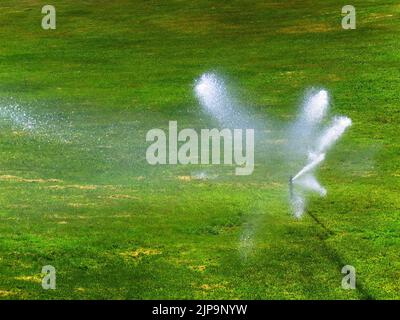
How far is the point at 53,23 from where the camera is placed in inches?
3415

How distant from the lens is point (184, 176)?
3822 centimetres

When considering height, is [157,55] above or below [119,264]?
above

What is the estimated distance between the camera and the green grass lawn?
1070 inches

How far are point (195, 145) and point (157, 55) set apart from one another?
26.3m

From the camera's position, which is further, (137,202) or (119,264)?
(137,202)

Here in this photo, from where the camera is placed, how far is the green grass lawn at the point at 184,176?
89.1ft

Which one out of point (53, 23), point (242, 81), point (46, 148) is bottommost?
point (46, 148)
